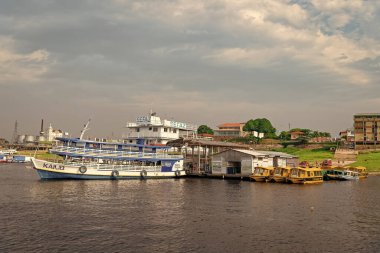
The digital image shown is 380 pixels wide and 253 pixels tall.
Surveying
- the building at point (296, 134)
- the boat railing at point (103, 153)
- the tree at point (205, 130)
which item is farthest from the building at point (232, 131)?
the boat railing at point (103, 153)

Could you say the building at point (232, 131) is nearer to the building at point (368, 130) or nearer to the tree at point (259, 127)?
the tree at point (259, 127)

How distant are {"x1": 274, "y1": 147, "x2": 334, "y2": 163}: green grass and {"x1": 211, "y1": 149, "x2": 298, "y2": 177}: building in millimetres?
28036

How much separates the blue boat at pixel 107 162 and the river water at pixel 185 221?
12542 mm

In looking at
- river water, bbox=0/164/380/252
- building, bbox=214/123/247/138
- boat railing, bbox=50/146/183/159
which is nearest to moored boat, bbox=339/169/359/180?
river water, bbox=0/164/380/252

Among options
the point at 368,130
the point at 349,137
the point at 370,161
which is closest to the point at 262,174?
the point at 370,161

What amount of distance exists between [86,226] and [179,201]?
15.0 metres

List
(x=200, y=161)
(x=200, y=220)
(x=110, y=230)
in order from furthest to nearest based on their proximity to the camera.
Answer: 1. (x=200, y=161)
2. (x=200, y=220)
3. (x=110, y=230)

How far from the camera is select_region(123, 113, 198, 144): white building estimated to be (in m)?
92.8

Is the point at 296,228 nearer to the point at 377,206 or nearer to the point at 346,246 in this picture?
the point at 346,246

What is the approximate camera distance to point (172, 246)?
23.9 metres

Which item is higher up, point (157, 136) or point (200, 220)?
point (157, 136)

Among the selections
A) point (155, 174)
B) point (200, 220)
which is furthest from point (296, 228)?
point (155, 174)

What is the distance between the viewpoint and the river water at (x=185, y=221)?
24172mm

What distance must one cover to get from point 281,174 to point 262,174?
3.62 m
